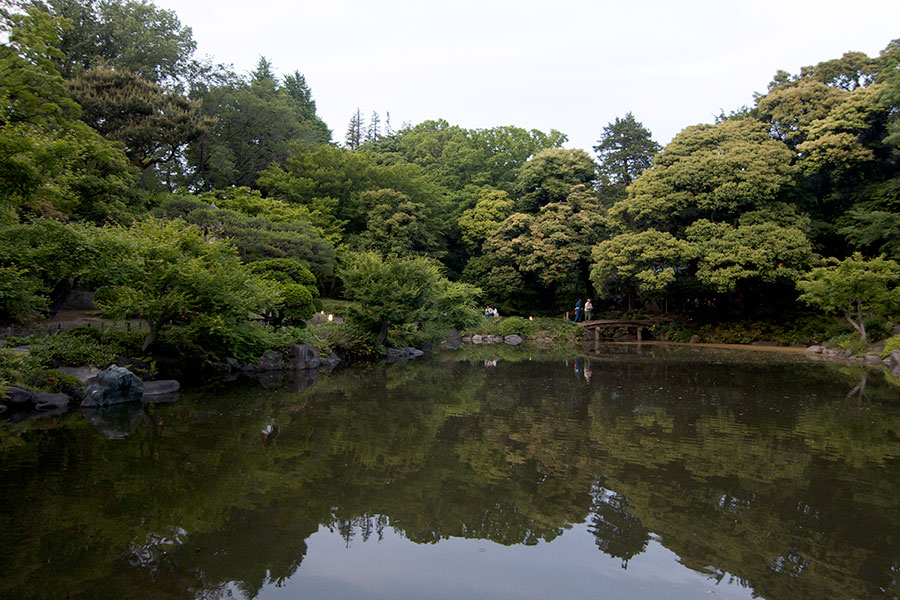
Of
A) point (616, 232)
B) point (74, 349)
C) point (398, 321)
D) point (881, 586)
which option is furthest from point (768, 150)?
point (74, 349)

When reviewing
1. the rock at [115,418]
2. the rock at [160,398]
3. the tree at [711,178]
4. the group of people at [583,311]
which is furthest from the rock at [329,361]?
the tree at [711,178]

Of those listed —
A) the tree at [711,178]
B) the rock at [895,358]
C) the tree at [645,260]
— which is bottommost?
the rock at [895,358]

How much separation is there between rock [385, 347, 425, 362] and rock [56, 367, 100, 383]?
7.49 metres

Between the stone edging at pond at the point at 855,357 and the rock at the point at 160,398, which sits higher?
the stone edging at pond at the point at 855,357

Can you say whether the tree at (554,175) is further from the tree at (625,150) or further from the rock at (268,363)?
the rock at (268,363)

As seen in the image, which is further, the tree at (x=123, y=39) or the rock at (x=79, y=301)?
the tree at (x=123, y=39)

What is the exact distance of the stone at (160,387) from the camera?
865cm

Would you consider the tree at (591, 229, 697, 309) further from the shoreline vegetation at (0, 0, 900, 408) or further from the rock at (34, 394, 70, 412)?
the rock at (34, 394, 70, 412)

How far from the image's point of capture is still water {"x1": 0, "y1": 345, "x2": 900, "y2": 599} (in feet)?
10.1

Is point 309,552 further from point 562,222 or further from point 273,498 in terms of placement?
point 562,222

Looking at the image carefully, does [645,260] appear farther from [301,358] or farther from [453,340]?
[301,358]

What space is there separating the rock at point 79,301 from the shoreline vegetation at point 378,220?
0.13 metres

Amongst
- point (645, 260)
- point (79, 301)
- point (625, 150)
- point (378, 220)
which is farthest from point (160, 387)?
point (625, 150)

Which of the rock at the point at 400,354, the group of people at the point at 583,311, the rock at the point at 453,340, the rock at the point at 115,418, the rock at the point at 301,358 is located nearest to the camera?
the rock at the point at 115,418
